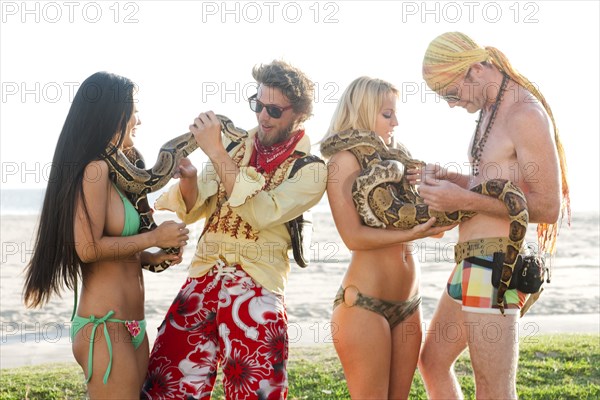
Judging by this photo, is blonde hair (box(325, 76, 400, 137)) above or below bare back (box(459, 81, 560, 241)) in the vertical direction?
Result: above

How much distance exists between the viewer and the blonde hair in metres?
5.12

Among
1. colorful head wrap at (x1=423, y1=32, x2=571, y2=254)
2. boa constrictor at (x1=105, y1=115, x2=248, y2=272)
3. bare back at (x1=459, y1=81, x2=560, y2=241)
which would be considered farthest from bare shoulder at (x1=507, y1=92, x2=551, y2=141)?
boa constrictor at (x1=105, y1=115, x2=248, y2=272)

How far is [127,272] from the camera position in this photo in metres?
4.71

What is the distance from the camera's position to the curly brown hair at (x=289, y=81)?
4.96 metres

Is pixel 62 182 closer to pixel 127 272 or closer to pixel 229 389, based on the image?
pixel 127 272

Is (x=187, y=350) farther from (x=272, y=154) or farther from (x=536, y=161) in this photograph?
(x=536, y=161)

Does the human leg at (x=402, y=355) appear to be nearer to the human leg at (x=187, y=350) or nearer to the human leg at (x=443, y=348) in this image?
the human leg at (x=443, y=348)

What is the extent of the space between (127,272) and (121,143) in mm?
803

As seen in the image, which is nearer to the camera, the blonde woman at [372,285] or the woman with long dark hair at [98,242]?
the woman with long dark hair at [98,242]

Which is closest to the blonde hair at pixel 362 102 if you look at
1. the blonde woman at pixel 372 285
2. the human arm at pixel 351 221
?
the blonde woman at pixel 372 285

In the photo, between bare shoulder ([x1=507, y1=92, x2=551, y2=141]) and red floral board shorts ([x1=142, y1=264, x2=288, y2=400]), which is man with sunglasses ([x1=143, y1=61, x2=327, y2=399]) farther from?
bare shoulder ([x1=507, y1=92, x2=551, y2=141])

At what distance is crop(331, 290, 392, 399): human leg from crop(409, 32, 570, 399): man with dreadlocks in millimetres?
531

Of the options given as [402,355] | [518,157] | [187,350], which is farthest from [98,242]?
[518,157]

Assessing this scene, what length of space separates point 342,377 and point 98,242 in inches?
181
